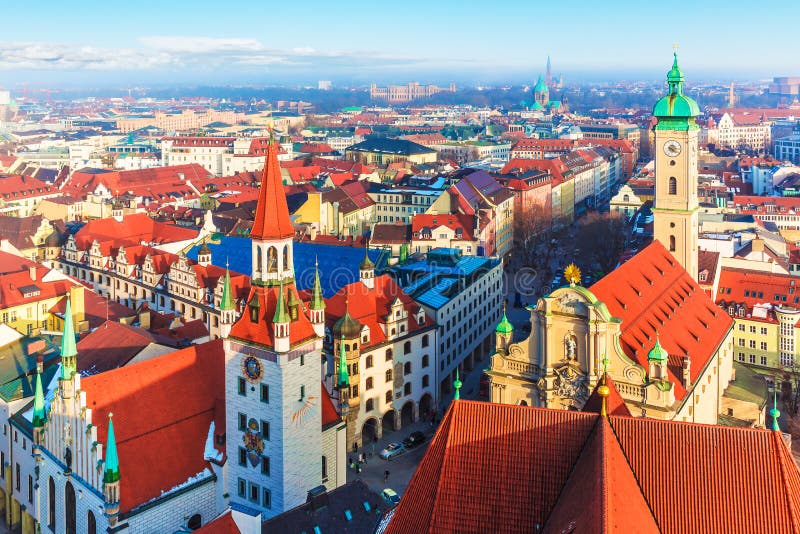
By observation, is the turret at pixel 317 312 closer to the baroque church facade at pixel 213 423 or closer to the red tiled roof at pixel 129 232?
the baroque church facade at pixel 213 423

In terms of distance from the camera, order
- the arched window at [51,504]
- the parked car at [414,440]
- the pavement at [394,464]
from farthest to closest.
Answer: the parked car at [414,440] → the pavement at [394,464] → the arched window at [51,504]

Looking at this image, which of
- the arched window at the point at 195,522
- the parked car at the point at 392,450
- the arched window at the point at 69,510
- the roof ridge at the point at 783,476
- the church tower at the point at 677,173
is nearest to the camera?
the roof ridge at the point at 783,476

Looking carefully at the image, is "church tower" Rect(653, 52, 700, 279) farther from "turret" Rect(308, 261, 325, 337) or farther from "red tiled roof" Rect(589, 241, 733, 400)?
"turret" Rect(308, 261, 325, 337)

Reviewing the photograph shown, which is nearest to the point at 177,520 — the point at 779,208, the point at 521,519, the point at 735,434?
the point at 521,519

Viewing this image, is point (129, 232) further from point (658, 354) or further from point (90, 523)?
point (658, 354)

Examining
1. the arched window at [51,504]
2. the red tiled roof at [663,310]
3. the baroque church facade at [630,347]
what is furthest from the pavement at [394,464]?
the arched window at [51,504]

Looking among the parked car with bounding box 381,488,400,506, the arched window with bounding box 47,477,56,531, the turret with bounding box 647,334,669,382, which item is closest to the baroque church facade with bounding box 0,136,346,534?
the arched window with bounding box 47,477,56,531
